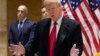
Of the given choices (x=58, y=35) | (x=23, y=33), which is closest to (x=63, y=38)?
(x=58, y=35)

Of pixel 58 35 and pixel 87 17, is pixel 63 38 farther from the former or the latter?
pixel 87 17

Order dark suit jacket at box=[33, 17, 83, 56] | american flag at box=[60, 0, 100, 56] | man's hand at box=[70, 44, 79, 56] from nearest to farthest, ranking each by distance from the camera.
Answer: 1. man's hand at box=[70, 44, 79, 56]
2. dark suit jacket at box=[33, 17, 83, 56]
3. american flag at box=[60, 0, 100, 56]

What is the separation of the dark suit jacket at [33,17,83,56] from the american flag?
210 cm

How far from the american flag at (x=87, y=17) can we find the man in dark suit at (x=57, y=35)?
211cm

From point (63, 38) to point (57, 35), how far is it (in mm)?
64

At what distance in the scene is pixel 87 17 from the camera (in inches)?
235

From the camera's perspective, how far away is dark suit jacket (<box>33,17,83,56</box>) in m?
3.73

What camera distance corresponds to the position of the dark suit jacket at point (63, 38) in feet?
12.2

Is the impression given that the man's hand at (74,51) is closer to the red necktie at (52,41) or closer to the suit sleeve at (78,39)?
the suit sleeve at (78,39)

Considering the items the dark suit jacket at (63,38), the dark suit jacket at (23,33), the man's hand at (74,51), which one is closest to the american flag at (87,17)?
the dark suit jacket at (23,33)

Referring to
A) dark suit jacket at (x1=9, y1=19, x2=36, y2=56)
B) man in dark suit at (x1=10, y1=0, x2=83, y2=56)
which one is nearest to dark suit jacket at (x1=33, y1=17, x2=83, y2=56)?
man in dark suit at (x1=10, y1=0, x2=83, y2=56)

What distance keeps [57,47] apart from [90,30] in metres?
2.26

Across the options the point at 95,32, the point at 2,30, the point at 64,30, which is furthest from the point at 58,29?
the point at 2,30

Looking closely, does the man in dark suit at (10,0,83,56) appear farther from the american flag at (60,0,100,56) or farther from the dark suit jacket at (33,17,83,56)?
the american flag at (60,0,100,56)
